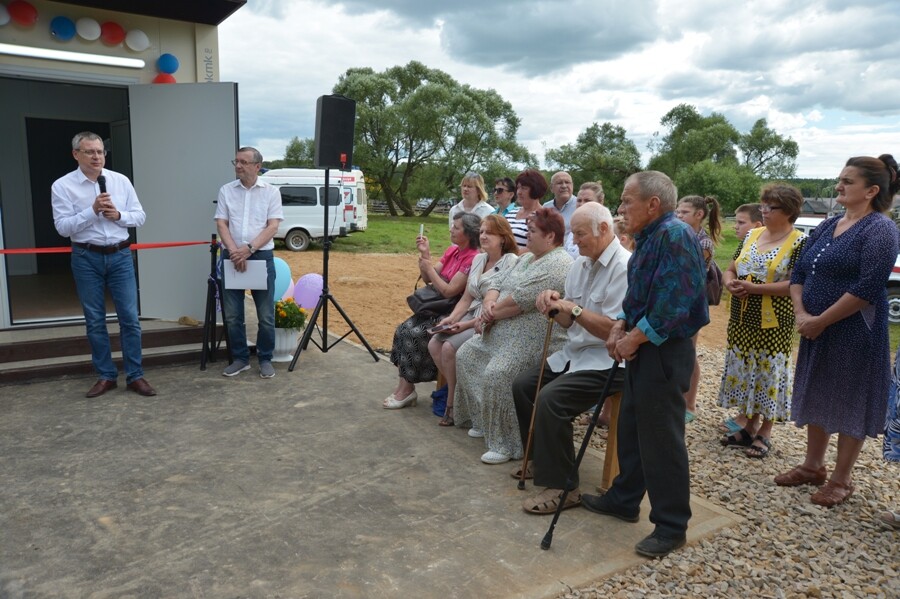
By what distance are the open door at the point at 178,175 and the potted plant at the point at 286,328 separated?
2.94ft

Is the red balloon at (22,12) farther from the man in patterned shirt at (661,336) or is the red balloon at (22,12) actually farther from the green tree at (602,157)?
the green tree at (602,157)

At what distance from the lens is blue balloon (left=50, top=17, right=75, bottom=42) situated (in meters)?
5.38

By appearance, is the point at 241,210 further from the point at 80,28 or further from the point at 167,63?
the point at 80,28

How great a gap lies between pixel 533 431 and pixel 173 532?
1847 millimetres

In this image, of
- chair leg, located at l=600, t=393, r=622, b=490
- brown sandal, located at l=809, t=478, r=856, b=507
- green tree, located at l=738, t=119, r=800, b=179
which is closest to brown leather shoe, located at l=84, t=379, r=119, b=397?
chair leg, located at l=600, t=393, r=622, b=490

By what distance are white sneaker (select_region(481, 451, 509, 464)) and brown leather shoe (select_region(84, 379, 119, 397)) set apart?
299cm

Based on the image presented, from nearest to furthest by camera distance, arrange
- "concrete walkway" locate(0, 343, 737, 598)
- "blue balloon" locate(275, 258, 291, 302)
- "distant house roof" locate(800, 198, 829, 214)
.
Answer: "concrete walkway" locate(0, 343, 737, 598), "blue balloon" locate(275, 258, 291, 302), "distant house roof" locate(800, 198, 829, 214)

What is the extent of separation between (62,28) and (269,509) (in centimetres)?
463

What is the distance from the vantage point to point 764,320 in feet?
13.2

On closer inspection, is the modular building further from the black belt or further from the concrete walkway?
the concrete walkway

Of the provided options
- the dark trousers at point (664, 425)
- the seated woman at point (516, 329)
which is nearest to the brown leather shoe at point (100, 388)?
the seated woman at point (516, 329)

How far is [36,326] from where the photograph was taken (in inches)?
226

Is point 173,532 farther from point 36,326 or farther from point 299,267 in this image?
point 299,267

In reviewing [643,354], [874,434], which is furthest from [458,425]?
[874,434]
